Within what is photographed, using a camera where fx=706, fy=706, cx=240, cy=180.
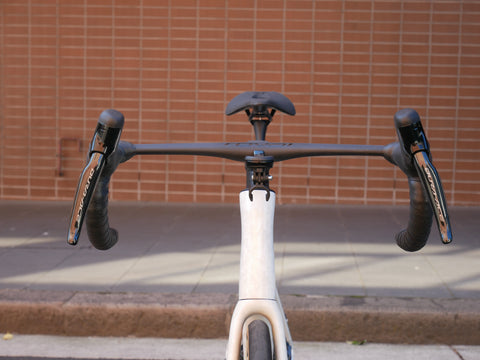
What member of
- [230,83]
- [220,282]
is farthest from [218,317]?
[230,83]

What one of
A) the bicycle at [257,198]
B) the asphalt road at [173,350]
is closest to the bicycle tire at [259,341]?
the bicycle at [257,198]

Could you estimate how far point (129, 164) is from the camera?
33.5 feet

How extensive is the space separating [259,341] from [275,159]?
1.64ft

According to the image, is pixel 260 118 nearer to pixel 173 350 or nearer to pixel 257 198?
pixel 257 198

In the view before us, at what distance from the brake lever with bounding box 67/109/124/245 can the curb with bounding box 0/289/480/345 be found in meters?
3.15

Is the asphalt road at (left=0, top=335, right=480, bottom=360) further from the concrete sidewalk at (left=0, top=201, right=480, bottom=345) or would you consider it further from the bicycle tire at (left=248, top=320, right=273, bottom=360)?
the bicycle tire at (left=248, top=320, right=273, bottom=360)

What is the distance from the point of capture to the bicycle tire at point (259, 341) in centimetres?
183

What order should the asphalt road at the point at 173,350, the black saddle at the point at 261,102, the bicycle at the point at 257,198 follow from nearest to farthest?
the bicycle at the point at 257,198 → the black saddle at the point at 261,102 → the asphalt road at the point at 173,350

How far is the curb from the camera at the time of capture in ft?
15.5

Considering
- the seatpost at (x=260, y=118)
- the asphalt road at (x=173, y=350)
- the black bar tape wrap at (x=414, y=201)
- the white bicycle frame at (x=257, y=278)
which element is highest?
the seatpost at (x=260, y=118)

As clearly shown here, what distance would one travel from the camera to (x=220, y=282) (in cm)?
555

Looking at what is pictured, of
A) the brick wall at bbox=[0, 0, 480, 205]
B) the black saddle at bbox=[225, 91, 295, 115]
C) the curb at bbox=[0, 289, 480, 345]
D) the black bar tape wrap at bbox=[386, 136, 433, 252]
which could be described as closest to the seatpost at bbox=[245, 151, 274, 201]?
the black saddle at bbox=[225, 91, 295, 115]

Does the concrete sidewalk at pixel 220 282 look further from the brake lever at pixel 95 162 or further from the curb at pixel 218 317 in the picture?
the brake lever at pixel 95 162

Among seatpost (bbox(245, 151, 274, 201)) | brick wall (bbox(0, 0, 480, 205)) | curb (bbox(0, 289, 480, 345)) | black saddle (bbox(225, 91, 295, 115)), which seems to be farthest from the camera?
brick wall (bbox(0, 0, 480, 205))
